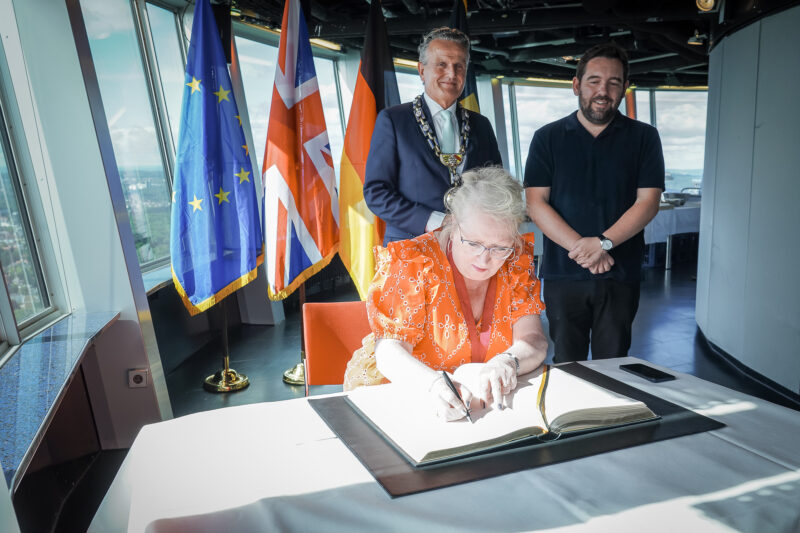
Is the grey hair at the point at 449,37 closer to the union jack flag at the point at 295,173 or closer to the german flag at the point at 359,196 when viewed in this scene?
the german flag at the point at 359,196

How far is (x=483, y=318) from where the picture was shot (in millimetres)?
1421

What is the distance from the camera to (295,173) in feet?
9.82

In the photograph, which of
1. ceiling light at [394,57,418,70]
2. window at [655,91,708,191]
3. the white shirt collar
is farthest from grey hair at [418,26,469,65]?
window at [655,91,708,191]

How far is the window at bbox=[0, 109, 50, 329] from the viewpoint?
6.79ft

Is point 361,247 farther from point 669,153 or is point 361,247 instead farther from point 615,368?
point 669,153

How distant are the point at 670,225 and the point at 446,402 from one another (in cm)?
712

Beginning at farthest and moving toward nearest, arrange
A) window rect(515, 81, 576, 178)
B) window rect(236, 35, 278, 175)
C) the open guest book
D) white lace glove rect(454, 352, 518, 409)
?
window rect(515, 81, 576, 178) → window rect(236, 35, 278, 175) → white lace glove rect(454, 352, 518, 409) → the open guest book

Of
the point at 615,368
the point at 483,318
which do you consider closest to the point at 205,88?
the point at 483,318

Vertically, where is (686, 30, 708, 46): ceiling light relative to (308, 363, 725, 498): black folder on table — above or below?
above

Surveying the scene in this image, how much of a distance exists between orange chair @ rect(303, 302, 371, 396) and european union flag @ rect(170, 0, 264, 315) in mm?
1457

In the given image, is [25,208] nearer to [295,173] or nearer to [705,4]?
[295,173]

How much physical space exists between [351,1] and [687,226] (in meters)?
5.49

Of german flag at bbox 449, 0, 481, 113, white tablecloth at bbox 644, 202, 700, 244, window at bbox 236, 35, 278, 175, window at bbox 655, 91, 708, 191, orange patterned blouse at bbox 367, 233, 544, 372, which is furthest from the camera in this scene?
window at bbox 655, 91, 708, 191

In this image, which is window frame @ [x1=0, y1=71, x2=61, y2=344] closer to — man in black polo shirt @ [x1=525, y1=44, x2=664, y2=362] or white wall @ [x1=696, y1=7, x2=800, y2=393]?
man in black polo shirt @ [x1=525, y1=44, x2=664, y2=362]
